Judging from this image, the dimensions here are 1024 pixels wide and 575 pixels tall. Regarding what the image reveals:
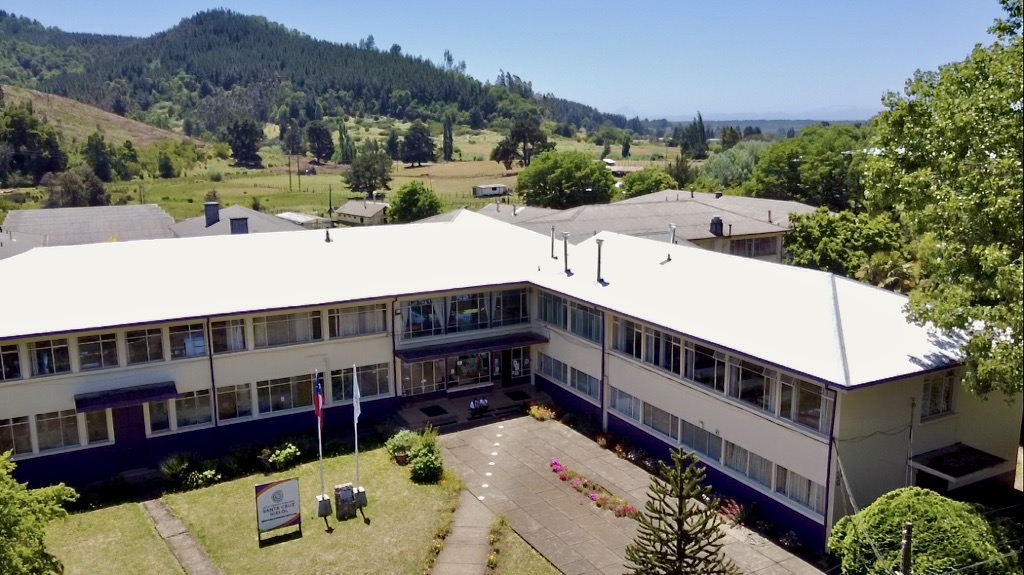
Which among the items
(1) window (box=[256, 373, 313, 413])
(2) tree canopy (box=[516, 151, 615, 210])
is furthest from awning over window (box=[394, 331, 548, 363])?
(2) tree canopy (box=[516, 151, 615, 210])

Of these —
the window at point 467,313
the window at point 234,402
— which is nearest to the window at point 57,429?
the window at point 234,402

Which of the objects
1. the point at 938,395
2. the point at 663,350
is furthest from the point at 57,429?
the point at 938,395

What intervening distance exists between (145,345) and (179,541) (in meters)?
8.77

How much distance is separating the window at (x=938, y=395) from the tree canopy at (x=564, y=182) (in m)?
69.8

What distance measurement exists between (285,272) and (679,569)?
2253 cm

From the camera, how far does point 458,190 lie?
134625mm

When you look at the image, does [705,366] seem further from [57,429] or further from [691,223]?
[691,223]

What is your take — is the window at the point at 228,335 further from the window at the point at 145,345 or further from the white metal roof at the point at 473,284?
the window at the point at 145,345

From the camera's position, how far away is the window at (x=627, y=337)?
1219 inches

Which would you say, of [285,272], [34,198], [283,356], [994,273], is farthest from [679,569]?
[34,198]

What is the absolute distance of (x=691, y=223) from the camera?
60406 millimetres

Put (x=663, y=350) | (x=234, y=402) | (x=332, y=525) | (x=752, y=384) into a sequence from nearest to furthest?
(x=752, y=384), (x=332, y=525), (x=663, y=350), (x=234, y=402)

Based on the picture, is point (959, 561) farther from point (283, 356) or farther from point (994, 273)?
point (283, 356)

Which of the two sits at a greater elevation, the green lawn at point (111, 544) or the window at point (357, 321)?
the window at point (357, 321)
